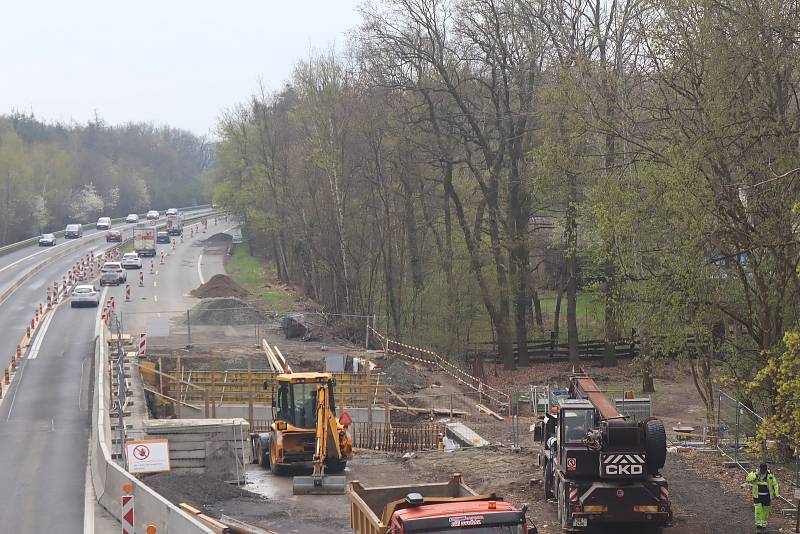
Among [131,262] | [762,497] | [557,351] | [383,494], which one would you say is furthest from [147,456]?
[131,262]

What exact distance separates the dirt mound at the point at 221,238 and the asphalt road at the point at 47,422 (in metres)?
60.0

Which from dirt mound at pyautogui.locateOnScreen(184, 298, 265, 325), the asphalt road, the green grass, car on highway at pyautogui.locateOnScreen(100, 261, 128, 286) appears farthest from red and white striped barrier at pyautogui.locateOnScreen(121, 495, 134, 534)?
car on highway at pyautogui.locateOnScreen(100, 261, 128, 286)

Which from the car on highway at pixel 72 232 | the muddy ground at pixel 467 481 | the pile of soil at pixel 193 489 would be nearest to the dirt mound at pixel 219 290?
the muddy ground at pixel 467 481

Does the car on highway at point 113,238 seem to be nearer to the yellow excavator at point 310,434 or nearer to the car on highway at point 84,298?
the car on highway at point 84,298

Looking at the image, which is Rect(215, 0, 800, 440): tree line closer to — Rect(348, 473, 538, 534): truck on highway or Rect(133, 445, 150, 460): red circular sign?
Rect(348, 473, 538, 534): truck on highway

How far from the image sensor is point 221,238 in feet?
413

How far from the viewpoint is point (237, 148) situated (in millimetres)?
104250

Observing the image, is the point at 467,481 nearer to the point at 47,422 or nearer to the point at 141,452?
the point at 141,452

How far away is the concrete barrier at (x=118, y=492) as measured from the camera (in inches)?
707

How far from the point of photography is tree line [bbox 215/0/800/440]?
80.2ft

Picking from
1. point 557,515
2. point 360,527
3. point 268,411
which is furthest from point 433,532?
point 268,411

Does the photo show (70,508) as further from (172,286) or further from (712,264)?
(172,286)

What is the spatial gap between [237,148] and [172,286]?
30.7m

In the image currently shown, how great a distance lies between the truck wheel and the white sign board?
11406mm
